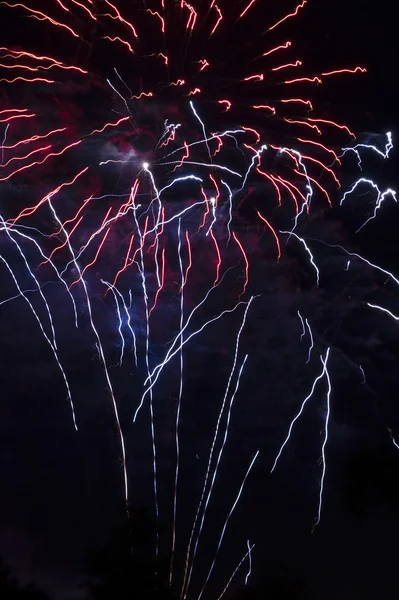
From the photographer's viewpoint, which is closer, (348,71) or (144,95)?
(144,95)

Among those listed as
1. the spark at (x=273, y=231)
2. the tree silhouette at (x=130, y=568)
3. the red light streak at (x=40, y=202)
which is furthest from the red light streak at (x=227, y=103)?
the tree silhouette at (x=130, y=568)

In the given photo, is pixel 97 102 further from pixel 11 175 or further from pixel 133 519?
pixel 133 519

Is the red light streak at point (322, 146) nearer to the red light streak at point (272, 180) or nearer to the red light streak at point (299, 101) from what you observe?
the red light streak at point (299, 101)

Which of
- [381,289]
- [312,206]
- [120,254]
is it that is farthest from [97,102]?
[381,289]

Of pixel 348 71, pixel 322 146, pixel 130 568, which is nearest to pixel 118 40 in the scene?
pixel 322 146

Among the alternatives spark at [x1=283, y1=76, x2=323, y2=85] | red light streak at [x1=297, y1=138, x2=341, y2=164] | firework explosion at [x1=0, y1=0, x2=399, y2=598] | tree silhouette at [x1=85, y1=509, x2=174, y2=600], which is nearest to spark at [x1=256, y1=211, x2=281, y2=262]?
firework explosion at [x1=0, y1=0, x2=399, y2=598]

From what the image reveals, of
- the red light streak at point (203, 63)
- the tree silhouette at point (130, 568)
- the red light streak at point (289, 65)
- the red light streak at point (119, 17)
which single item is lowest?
the tree silhouette at point (130, 568)

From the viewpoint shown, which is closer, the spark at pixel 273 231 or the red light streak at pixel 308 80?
the red light streak at pixel 308 80

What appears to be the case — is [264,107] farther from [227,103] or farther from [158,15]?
[158,15]

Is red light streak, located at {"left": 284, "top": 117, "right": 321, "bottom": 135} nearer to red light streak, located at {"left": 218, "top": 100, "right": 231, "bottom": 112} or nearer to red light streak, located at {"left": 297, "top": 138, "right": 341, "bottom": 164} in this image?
red light streak, located at {"left": 297, "top": 138, "right": 341, "bottom": 164}
